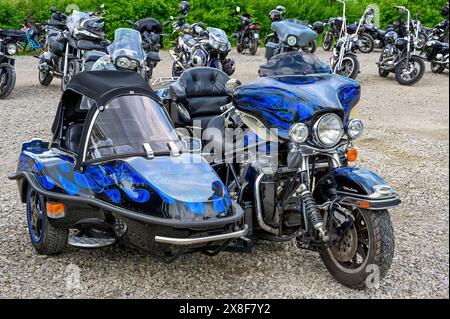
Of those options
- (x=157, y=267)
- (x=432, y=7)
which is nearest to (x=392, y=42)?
(x=432, y=7)

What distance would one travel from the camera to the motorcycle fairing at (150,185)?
3.57 m

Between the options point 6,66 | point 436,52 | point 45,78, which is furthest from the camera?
point 436,52

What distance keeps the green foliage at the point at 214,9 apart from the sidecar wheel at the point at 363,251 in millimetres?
15174

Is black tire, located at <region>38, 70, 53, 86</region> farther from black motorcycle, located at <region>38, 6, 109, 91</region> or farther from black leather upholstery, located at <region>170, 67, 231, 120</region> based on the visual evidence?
black leather upholstery, located at <region>170, 67, 231, 120</region>

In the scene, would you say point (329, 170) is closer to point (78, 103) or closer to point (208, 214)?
point (208, 214)

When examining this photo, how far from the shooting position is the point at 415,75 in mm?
12688

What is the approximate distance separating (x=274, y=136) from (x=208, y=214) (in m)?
0.84

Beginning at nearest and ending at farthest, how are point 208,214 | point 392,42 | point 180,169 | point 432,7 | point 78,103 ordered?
point 208,214 → point 180,169 → point 78,103 → point 392,42 → point 432,7

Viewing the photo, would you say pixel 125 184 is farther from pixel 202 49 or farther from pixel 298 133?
pixel 202 49

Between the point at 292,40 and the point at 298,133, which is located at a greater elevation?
the point at 292,40

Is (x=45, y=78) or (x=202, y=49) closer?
(x=202, y=49)

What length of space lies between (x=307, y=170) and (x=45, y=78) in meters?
9.46

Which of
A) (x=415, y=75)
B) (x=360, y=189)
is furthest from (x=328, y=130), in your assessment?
(x=415, y=75)
